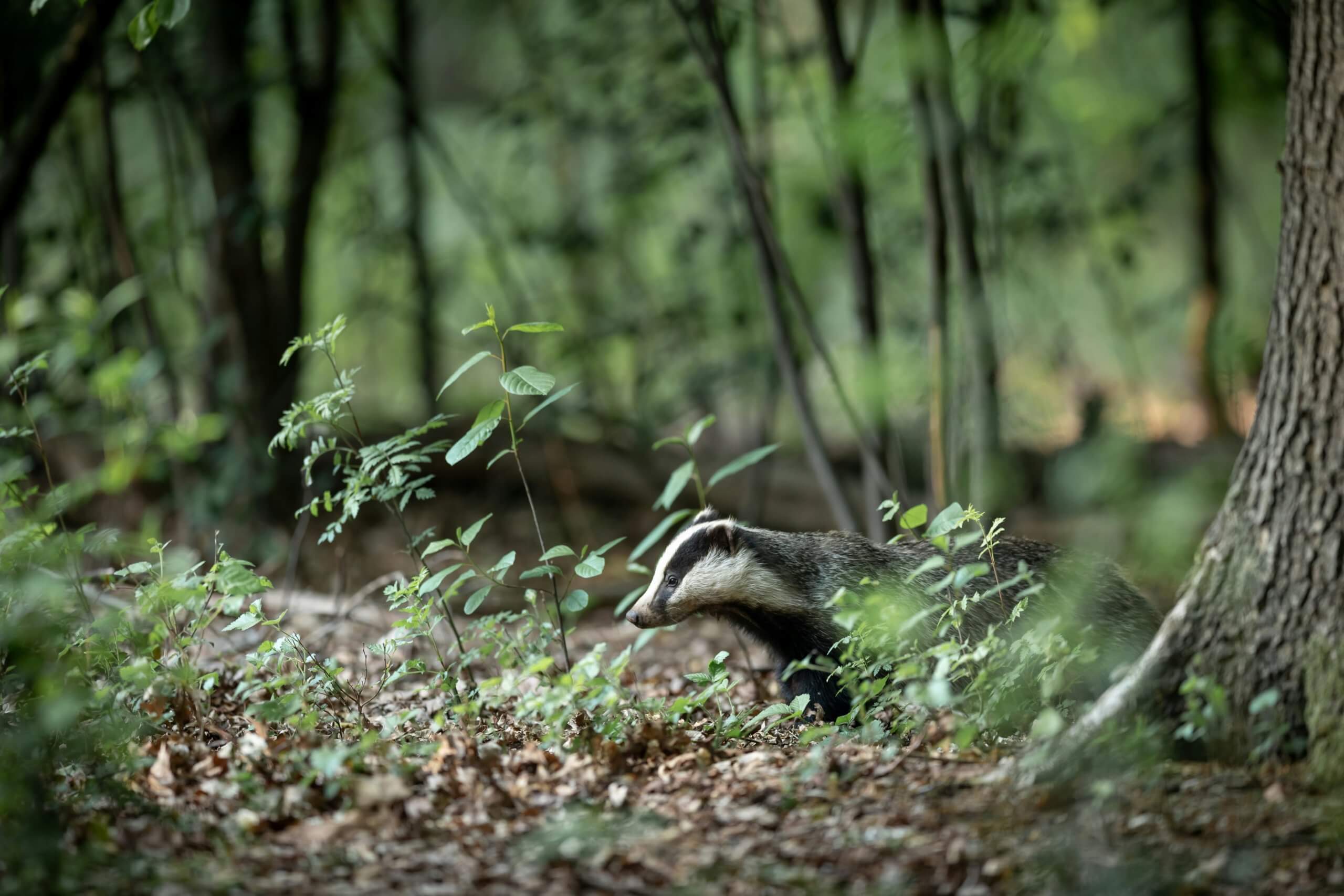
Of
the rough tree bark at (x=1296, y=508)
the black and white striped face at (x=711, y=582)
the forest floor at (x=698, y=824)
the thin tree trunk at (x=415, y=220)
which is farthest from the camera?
the thin tree trunk at (x=415, y=220)

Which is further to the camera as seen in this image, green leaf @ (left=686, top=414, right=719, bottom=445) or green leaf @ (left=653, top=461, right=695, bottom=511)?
green leaf @ (left=653, top=461, right=695, bottom=511)

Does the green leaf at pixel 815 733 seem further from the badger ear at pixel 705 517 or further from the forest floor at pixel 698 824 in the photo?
the badger ear at pixel 705 517

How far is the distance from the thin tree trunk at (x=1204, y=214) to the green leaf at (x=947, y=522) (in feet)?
18.0

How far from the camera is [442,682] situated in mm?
3848

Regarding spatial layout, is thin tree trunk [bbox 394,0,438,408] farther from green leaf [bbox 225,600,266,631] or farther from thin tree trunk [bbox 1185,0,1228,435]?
thin tree trunk [bbox 1185,0,1228,435]

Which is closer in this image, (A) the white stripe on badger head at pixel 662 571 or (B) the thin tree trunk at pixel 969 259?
(A) the white stripe on badger head at pixel 662 571

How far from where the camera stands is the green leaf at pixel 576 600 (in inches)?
149

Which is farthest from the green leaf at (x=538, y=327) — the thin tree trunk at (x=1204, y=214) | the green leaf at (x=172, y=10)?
the thin tree trunk at (x=1204, y=214)

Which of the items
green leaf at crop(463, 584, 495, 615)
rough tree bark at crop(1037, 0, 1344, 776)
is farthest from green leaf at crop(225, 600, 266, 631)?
rough tree bark at crop(1037, 0, 1344, 776)

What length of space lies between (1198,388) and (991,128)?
3.96 metres

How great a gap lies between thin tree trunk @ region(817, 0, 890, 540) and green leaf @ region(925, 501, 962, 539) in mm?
1717

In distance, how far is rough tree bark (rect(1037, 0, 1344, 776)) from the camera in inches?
115

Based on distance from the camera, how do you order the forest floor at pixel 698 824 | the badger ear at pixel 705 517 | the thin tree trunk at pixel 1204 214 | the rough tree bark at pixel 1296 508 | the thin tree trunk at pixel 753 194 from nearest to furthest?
the forest floor at pixel 698 824
the rough tree bark at pixel 1296 508
the badger ear at pixel 705 517
the thin tree trunk at pixel 753 194
the thin tree trunk at pixel 1204 214

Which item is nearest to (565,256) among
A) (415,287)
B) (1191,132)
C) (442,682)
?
(415,287)
